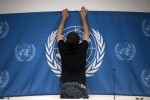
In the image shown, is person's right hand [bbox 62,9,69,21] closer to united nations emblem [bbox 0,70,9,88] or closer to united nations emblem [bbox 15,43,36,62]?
united nations emblem [bbox 15,43,36,62]

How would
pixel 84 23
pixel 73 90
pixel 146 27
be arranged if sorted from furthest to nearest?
pixel 146 27
pixel 84 23
pixel 73 90

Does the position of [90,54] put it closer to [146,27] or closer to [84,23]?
[84,23]

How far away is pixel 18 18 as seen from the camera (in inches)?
129

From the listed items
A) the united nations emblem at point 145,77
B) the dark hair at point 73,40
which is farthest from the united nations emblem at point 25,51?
the united nations emblem at point 145,77

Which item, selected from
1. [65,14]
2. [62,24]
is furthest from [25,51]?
[65,14]

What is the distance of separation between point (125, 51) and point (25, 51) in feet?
4.17

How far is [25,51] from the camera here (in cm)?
323

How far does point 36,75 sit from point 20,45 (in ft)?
1.46

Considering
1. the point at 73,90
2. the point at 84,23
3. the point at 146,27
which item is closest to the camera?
the point at 73,90

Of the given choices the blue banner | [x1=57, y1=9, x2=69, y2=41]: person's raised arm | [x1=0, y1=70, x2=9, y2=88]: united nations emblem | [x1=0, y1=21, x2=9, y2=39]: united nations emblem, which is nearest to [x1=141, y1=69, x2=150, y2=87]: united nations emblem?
the blue banner

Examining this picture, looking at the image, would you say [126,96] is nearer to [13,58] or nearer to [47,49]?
[47,49]

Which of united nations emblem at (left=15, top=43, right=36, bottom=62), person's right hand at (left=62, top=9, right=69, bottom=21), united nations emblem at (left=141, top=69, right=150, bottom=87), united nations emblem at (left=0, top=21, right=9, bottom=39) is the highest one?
person's right hand at (left=62, top=9, right=69, bottom=21)

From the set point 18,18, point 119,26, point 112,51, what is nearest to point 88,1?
point 119,26

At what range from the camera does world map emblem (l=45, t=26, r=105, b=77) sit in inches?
123
